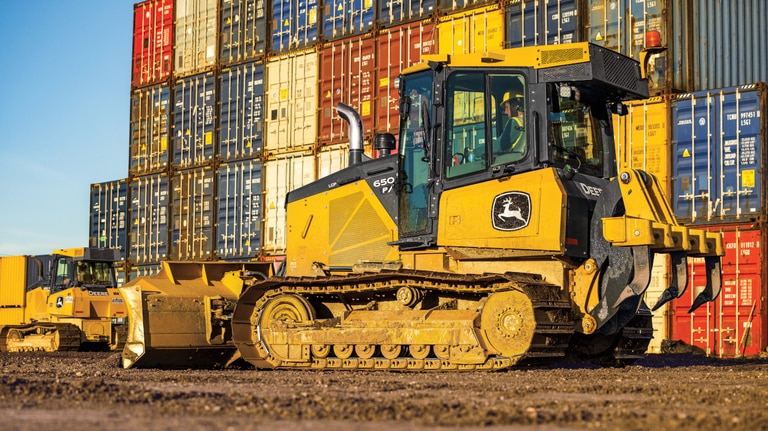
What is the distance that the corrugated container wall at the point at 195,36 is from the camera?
3189 centimetres

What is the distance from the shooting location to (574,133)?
43.5ft

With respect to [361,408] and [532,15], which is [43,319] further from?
[361,408]

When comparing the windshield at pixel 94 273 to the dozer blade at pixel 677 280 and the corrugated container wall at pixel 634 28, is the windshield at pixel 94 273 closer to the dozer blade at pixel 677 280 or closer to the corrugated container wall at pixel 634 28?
the corrugated container wall at pixel 634 28

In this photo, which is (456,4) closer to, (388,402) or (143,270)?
(143,270)

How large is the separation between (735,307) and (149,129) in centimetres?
1883

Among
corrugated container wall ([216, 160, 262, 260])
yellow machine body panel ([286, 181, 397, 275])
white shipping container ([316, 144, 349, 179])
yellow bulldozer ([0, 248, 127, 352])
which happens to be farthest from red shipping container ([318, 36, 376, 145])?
yellow machine body panel ([286, 181, 397, 275])

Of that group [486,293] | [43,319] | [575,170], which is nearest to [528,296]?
[486,293]

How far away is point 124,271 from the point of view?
3312 centimetres

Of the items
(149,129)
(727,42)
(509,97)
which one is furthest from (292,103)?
(509,97)

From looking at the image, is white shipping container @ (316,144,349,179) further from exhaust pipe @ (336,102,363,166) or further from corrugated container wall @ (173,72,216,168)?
exhaust pipe @ (336,102,363,166)

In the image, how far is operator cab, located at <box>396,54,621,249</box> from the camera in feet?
41.8

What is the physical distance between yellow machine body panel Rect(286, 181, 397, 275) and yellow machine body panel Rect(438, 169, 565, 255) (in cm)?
111

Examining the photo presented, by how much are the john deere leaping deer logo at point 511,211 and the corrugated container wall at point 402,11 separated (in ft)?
47.9

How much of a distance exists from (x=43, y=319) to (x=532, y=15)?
45.8ft
